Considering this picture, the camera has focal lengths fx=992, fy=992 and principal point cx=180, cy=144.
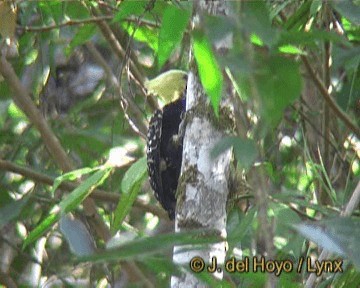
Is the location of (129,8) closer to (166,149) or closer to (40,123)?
(166,149)

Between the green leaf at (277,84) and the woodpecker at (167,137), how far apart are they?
3.61ft

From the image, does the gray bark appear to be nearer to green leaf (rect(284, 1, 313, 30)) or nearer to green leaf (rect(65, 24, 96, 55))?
green leaf (rect(284, 1, 313, 30))

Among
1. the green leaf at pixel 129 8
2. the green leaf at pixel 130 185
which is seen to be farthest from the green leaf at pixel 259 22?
the green leaf at pixel 130 185

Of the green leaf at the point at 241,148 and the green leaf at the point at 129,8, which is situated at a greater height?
the green leaf at the point at 241,148

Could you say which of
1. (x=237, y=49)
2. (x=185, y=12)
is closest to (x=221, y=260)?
(x=185, y=12)

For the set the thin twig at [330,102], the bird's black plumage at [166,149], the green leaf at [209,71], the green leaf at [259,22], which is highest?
the green leaf at [259,22]

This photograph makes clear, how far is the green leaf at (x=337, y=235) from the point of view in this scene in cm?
140

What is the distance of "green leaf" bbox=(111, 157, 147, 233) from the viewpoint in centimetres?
206

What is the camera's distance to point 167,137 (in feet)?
7.77

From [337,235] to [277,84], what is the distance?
0.39 m

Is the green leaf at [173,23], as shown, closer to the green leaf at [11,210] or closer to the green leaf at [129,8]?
the green leaf at [129,8]

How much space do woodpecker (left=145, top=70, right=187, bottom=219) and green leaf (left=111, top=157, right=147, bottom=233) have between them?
0.38 ft

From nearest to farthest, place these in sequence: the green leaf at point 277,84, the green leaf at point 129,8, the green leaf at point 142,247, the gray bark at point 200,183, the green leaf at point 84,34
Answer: the green leaf at point 277,84 → the green leaf at point 142,247 → the gray bark at point 200,183 → the green leaf at point 129,8 → the green leaf at point 84,34

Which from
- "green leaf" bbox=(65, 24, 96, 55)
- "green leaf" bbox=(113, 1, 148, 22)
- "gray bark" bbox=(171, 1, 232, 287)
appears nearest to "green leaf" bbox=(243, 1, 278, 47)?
"gray bark" bbox=(171, 1, 232, 287)
